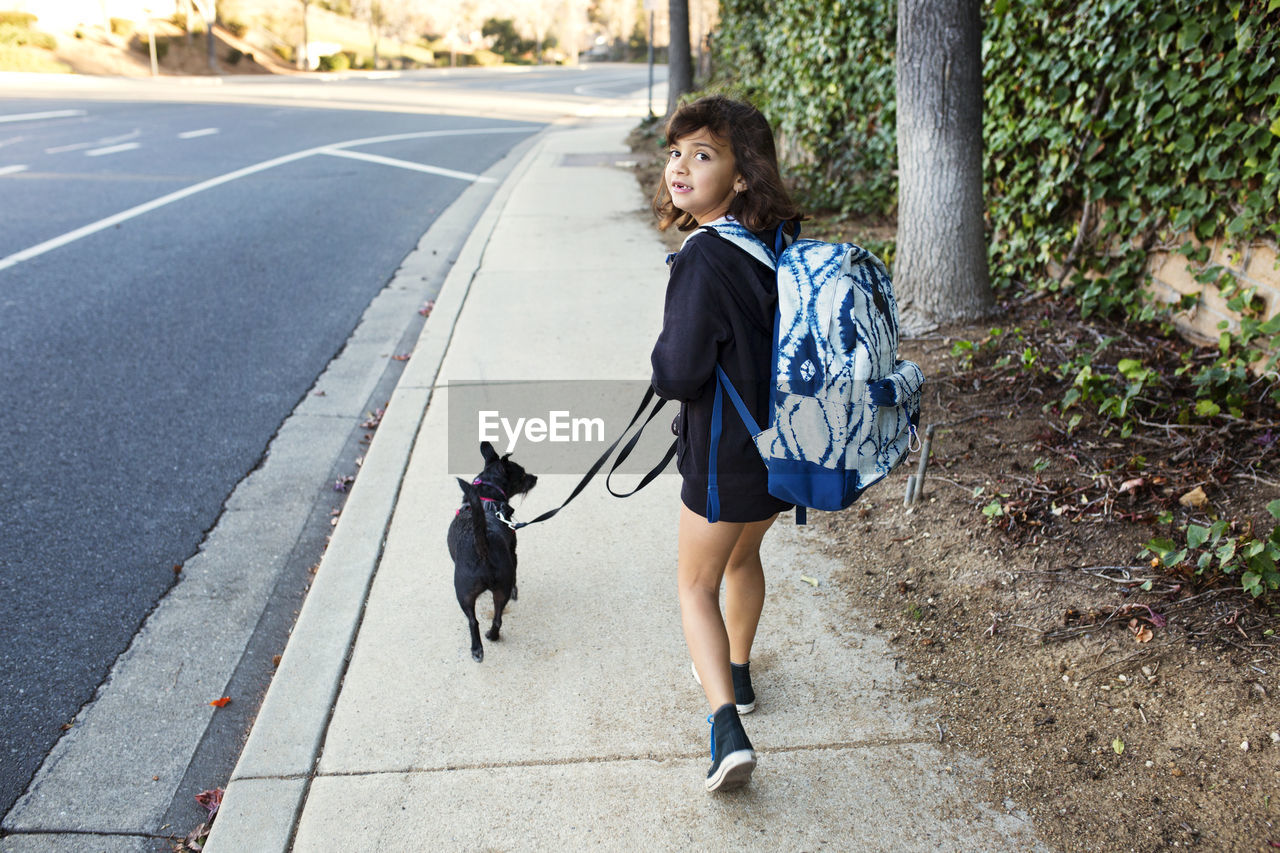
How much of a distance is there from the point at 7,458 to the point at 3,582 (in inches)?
47.1

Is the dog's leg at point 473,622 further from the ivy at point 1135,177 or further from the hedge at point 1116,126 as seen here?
the hedge at point 1116,126

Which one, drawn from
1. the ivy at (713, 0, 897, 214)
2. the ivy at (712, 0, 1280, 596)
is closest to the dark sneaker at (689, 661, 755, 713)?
the ivy at (712, 0, 1280, 596)

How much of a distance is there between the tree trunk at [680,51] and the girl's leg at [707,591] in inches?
542

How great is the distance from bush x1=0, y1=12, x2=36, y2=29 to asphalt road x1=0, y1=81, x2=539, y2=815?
88.1 feet

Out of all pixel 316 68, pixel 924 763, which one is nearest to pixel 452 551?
pixel 924 763

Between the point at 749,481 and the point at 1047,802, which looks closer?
the point at 749,481

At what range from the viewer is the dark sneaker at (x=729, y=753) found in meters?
2.13

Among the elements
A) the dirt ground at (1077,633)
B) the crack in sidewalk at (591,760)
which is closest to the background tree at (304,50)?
the dirt ground at (1077,633)

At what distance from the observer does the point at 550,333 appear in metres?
5.77

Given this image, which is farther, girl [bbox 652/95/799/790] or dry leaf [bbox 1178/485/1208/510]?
dry leaf [bbox 1178/485/1208/510]

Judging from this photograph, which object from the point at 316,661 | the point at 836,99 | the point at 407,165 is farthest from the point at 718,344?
the point at 407,165

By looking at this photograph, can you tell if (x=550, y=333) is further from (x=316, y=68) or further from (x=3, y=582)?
(x=316, y=68)

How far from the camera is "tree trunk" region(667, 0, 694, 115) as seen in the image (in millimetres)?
14922

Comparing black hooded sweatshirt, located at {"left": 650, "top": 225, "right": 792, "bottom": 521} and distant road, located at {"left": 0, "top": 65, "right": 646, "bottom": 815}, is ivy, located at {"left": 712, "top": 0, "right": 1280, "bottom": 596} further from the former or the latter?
distant road, located at {"left": 0, "top": 65, "right": 646, "bottom": 815}
